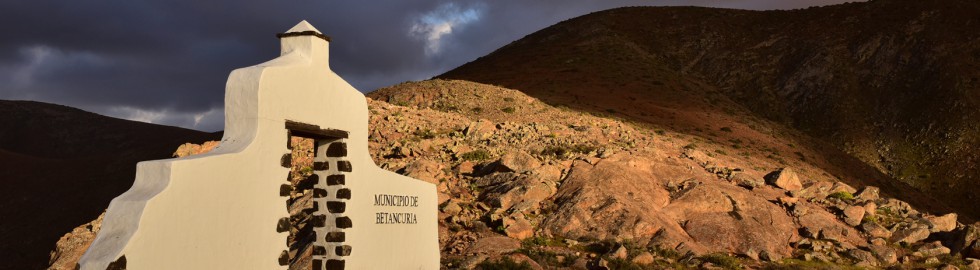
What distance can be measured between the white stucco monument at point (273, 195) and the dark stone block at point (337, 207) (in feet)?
0.05

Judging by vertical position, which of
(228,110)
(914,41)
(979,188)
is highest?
(914,41)

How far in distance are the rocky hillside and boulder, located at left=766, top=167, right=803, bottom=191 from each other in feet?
55.4

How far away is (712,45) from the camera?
7456 centimetres

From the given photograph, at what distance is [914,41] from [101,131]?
3131 inches

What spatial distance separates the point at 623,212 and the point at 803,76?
1910 inches

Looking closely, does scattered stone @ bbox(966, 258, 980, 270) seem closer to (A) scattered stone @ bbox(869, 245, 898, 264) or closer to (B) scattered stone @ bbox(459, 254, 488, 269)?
(A) scattered stone @ bbox(869, 245, 898, 264)

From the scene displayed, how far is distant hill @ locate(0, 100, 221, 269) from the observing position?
4281cm

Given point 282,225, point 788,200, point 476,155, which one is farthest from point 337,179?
point 788,200

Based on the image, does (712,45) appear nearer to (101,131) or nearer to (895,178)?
(895,178)

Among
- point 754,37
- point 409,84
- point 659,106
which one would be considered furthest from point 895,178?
point 409,84

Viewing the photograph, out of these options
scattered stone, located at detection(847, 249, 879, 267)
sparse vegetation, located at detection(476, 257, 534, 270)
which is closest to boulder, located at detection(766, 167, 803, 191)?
scattered stone, located at detection(847, 249, 879, 267)

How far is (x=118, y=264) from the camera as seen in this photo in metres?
8.60

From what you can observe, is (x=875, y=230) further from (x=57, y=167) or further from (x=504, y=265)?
(x=57, y=167)

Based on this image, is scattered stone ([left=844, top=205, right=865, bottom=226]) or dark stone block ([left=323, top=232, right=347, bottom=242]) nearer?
dark stone block ([left=323, top=232, right=347, bottom=242])
